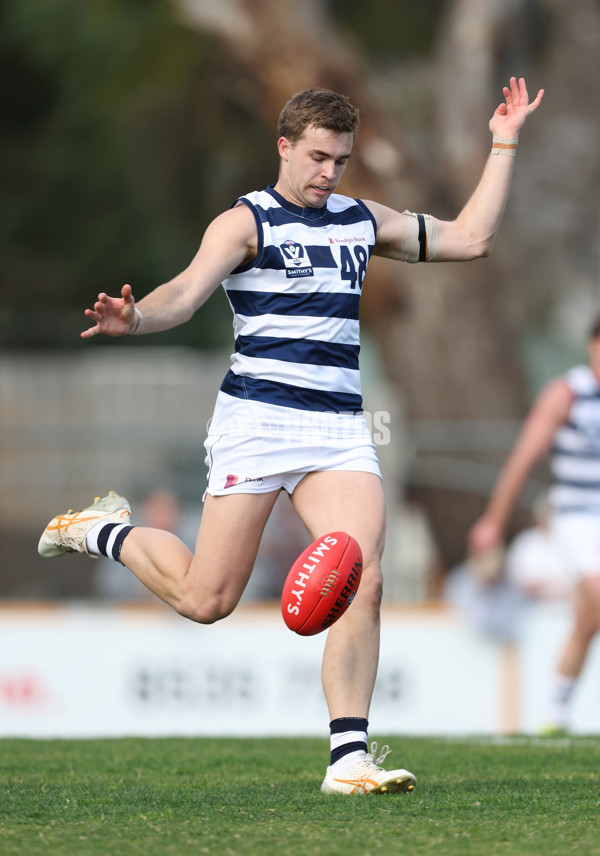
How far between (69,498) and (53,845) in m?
9.91

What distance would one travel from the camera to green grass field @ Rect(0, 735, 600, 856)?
3.63 m

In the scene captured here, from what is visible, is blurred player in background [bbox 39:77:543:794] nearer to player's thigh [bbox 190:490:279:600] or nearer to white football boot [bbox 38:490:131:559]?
player's thigh [bbox 190:490:279:600]

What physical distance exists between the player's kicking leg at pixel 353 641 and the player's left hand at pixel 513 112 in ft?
4.84

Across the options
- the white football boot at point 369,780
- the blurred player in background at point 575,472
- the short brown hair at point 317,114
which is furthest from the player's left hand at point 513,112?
the blurred player in background at point 575,472

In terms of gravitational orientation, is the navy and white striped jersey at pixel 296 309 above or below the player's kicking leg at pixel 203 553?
above

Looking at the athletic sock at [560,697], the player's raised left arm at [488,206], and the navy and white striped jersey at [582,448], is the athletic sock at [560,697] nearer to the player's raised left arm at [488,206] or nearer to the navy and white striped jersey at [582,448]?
the navy and white striped jersey at [582,448]

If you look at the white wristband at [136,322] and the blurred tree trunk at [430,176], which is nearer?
the white wristband at [136,322]

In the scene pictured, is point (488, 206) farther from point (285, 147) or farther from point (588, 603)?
point (588, 603)

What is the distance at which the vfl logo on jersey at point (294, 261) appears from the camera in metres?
4.77

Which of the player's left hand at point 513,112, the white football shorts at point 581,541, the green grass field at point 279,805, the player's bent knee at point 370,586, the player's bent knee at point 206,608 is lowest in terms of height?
the green grass field at point 279,805

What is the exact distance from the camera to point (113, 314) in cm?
437

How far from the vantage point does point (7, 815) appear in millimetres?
4109

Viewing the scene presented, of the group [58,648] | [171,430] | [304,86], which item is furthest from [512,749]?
[304,86]

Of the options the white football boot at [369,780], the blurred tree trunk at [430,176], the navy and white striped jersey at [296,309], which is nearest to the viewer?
the white football boot at [369,780]
